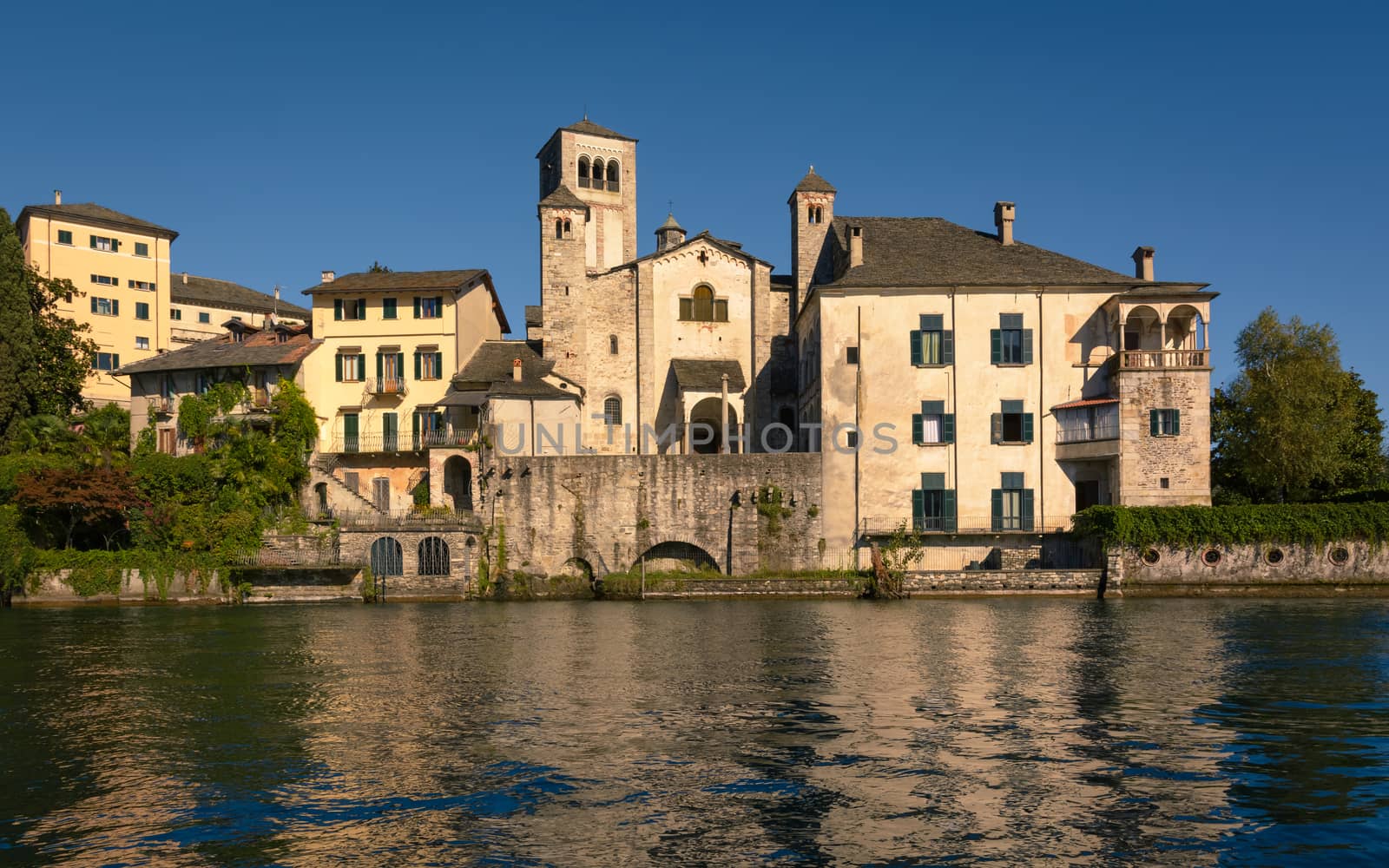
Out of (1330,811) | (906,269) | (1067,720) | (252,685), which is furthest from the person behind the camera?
(906,269)

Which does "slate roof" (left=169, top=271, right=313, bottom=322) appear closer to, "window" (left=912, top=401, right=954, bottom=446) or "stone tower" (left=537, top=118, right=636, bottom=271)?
"stone tower" (left=537, top=118, right=636, bottom=271)

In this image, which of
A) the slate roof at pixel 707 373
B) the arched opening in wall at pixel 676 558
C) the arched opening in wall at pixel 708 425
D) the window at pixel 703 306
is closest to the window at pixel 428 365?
the slate roof at pixel 707 373

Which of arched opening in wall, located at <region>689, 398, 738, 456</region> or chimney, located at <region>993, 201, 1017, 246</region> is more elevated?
chimney, located at <region>993, 201, 1017, 246</region>

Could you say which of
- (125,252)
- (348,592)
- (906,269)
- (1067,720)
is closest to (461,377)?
(348,592)

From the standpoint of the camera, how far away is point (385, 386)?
176 ft

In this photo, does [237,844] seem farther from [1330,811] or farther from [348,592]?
[348,592]

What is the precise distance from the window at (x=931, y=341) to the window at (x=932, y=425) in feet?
6.39

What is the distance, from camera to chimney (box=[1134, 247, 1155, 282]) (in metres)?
52.0

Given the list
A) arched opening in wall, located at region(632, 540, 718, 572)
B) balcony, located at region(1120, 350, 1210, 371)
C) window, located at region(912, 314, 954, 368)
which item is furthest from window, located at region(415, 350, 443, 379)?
balcony, located at region(1120, 350, 1210, 371)

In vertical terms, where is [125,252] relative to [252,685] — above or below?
above

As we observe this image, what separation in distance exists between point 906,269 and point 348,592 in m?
26.8

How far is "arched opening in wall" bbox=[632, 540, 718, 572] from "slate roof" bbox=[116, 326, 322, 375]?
18624 millimetres

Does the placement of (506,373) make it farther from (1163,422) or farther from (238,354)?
(1163,422)

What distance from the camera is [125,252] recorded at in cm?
7112
